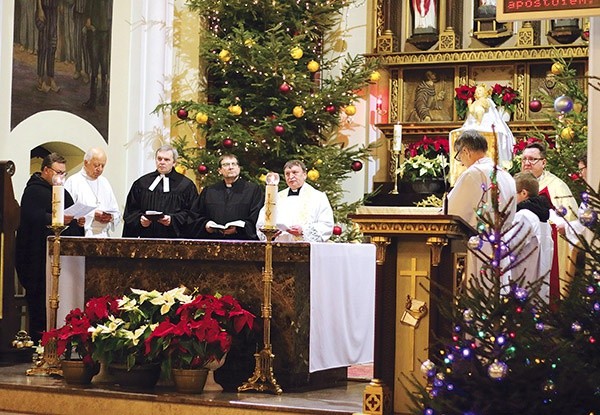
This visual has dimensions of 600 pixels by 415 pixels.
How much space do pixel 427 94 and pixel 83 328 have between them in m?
7.31

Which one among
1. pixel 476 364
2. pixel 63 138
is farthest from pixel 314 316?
pixel 63 138

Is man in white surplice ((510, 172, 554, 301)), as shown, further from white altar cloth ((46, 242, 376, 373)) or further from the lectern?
white altar cloth ((46, 242, 376, 373))

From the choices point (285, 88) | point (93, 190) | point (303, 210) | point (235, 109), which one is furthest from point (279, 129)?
point (303, 210)

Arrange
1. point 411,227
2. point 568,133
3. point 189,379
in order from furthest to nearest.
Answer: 1. point 568,133
2. point 189,379
3. point 411,227

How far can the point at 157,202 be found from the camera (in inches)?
361

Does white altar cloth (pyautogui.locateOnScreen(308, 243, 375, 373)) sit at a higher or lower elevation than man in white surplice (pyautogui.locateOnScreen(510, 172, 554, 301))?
lower

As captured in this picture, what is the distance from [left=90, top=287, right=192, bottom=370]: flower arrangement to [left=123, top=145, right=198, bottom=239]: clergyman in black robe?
1.77 m

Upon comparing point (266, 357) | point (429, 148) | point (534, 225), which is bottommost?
point (266, 357)

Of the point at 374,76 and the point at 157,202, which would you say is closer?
the point at 157,202

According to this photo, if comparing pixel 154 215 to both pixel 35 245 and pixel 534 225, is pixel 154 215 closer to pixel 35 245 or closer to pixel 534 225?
pixel 35 245

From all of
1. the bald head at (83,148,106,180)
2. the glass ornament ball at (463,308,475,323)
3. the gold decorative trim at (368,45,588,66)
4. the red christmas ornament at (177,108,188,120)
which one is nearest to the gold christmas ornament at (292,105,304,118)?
the red christmas ornament at (177,108,188,120)

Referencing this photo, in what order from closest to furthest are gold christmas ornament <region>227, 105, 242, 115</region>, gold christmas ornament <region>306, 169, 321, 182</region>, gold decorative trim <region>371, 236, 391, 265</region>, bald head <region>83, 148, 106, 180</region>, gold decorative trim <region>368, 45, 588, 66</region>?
gold decorative trim <region>371, 236, 391, 265</region> < bald head <region>83, 148, 106, 180</region> < gold christmas ornament <region>306, 169, 321, 182</region> < gold christmas ornament <region>227, 105, 242, 115</region> < gold decorative trim <region>368, 45, 588, 66</region>

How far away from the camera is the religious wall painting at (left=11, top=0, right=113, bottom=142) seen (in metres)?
10.2

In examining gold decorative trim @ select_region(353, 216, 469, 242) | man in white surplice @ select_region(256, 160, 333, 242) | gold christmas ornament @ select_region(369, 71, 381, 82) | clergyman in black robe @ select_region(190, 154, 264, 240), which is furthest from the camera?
gold christmas ornament @ select_region(369, 71, 381, 82)
